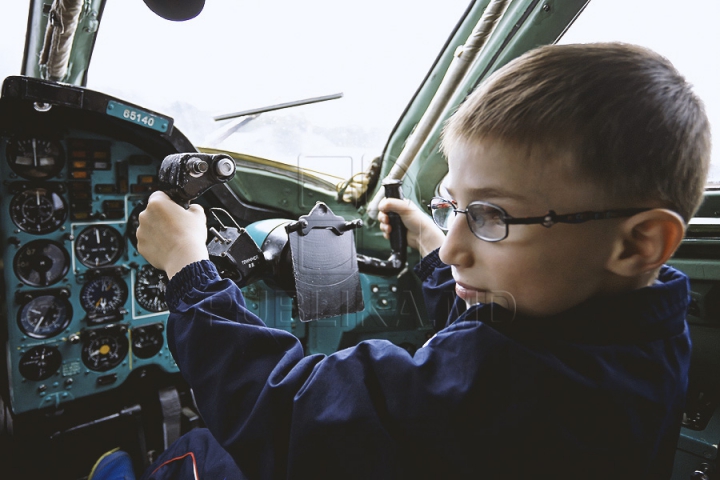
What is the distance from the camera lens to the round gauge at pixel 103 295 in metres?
1.82

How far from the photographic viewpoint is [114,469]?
155 centimetres

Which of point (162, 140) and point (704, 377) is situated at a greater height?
point (162, 140)

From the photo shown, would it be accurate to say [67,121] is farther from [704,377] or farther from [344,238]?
[704,377]

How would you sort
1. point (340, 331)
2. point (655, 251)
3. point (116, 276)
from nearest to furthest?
point (655, 251) → point (116, 276) → point (340, 331)

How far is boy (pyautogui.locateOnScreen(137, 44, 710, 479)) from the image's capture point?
0.62 metres

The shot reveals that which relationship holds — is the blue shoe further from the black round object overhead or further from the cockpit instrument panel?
the black round object overhead

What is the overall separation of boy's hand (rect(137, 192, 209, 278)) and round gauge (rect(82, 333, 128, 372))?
1.18 meters

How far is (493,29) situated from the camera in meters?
1.70

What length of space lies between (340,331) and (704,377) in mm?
1468

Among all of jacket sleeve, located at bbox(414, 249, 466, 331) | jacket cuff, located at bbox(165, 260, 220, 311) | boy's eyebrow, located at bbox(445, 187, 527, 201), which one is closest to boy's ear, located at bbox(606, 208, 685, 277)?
boy's eyebrow, located at bbox(445, 187, 527, 201)

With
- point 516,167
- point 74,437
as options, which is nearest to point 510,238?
point 516,167

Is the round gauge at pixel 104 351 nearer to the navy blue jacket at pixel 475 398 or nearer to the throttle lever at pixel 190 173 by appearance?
the throttle lever at pixel 190 173

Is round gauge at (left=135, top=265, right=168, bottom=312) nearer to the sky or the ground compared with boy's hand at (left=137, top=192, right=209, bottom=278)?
nearer to the ground

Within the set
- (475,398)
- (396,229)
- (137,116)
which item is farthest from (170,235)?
(137,116)
